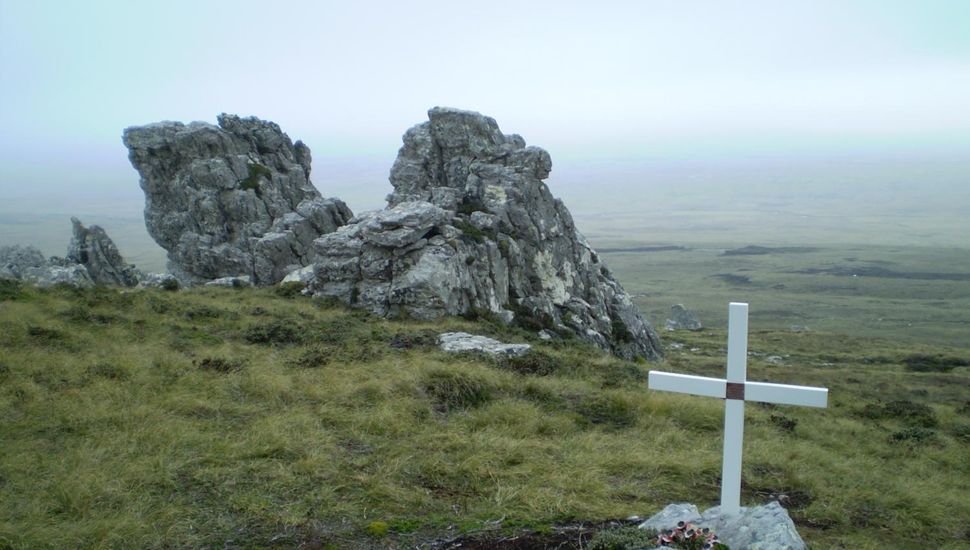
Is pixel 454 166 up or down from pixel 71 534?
up

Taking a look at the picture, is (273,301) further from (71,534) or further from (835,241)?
(835,241)

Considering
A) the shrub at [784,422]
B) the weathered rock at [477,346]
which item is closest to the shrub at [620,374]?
the weathered rock at [477,346]

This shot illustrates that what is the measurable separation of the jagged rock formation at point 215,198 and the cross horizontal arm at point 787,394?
3455 centimetres

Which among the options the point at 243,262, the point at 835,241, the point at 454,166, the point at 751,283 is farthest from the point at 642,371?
the point at 835,241

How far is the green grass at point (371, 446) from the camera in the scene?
8922mm

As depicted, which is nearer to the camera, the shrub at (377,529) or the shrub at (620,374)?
the shrub at (377,529)

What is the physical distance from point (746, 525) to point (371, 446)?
6202 millimetres

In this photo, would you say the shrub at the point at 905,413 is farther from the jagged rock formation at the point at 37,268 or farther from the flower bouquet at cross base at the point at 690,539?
the jagged rock formation at the point at 37,268

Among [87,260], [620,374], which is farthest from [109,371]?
[87,260]

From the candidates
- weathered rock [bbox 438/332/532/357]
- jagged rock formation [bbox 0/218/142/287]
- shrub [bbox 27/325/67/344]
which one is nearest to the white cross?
weathered rock [bbox 438/332/532/357]

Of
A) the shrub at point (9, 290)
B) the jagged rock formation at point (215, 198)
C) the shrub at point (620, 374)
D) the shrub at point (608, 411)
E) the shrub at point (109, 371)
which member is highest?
the jagged rock formation at point (215, 198)

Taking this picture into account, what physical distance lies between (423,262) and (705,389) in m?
20.0

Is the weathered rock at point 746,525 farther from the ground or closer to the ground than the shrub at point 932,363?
farther from the ground

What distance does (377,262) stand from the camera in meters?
29.3
